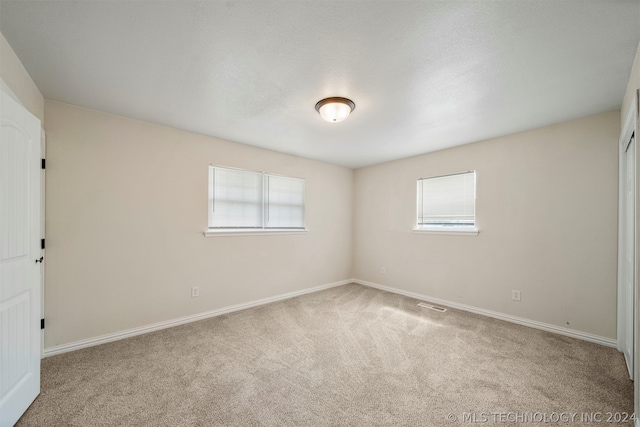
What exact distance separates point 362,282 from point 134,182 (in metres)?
4.15

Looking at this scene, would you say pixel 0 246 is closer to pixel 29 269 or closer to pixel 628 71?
pixel 29 269

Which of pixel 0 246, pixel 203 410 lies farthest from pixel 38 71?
pixel 203 410

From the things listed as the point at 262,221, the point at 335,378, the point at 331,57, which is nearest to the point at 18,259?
the point at 335,378

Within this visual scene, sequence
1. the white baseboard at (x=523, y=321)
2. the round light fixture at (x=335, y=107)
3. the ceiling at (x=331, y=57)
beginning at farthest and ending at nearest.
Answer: the white baseboard at (x=523, y=321)
the round light fixture at (x=335, y=107)
the ceiling at (x=331, y=57)

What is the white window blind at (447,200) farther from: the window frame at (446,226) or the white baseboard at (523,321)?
the white baseboard at (523,321)

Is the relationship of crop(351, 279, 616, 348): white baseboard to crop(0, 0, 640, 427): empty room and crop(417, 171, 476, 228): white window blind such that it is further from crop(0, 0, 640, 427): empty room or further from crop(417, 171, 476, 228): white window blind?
crop(417, 171, 476, 228): white window blind

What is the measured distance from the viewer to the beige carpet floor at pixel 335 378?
68.5 inches

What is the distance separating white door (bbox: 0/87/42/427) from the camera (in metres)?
1.57

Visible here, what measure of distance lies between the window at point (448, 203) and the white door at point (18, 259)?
14.7 ft

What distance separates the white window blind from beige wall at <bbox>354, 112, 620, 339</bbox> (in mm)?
119

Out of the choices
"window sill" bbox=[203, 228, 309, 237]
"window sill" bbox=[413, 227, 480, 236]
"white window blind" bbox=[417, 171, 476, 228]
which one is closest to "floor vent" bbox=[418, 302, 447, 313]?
"window sill" bbox=[413, 227, 480, 236]

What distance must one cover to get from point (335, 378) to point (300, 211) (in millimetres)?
2907

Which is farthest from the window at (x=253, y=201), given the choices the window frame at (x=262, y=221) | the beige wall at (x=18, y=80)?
the beige wall at (x=18, y=80)

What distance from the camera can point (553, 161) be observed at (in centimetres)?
308
